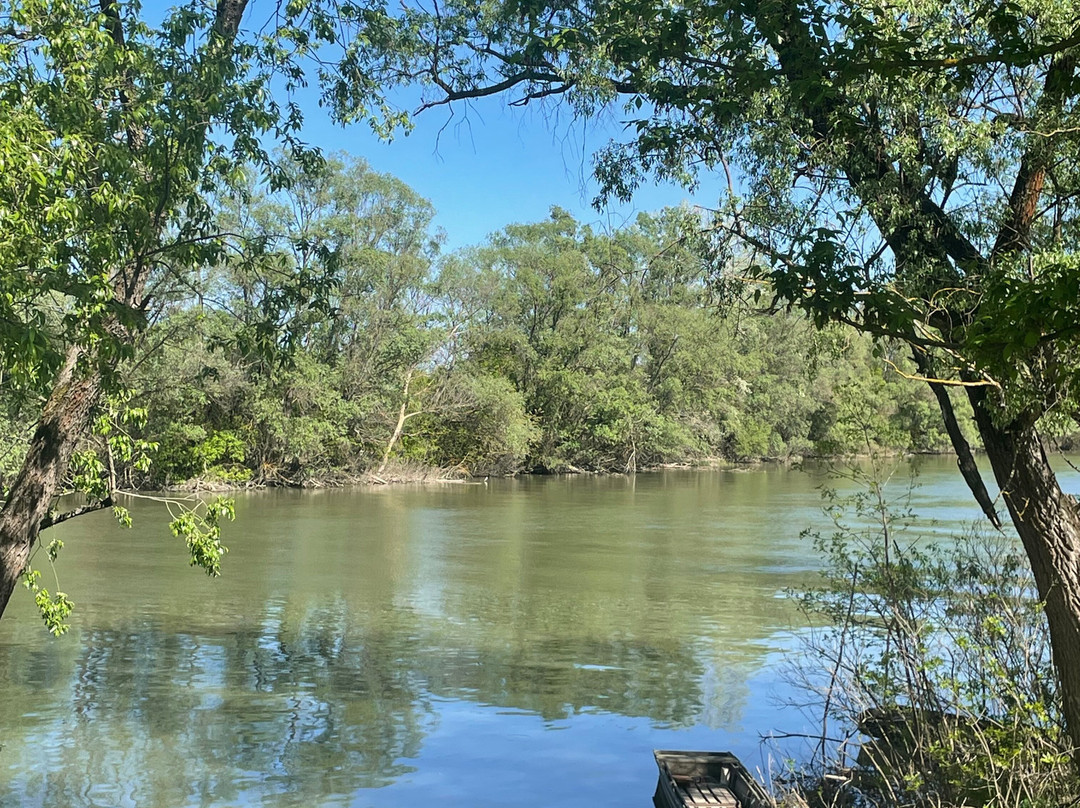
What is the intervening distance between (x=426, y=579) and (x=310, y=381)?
56.1ft

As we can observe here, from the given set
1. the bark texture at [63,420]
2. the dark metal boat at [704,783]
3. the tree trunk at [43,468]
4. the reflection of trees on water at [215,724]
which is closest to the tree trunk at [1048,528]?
Result: the dark metal boat at [704,783]

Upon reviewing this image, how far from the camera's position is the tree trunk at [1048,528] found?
4.89 meters

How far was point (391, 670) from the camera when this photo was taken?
10586 millimetres

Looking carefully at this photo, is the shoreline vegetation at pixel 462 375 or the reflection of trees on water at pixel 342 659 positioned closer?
the reflection of trees on water at pixel 342 659

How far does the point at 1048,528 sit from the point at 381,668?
7372 millimetres

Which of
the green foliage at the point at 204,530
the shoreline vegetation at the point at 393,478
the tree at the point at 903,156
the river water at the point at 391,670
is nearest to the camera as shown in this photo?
the tree at the point at 903,156

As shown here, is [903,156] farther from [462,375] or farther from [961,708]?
[462,375]

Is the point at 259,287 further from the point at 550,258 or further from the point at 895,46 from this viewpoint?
the point at 895,46

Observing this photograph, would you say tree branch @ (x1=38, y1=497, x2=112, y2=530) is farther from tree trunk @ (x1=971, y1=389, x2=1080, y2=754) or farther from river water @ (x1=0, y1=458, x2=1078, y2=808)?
tree trunk @ (x1=971, y1=389, x2=1080, y2=754)

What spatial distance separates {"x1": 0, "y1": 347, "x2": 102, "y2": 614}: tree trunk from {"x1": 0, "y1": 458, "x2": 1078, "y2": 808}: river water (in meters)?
1.84

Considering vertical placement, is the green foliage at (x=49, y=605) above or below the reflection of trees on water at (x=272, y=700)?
above

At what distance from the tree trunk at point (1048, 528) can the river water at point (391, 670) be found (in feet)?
4.93

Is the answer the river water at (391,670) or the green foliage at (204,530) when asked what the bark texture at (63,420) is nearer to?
the green foliage at (204,530)

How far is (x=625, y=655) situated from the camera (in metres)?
11.5
